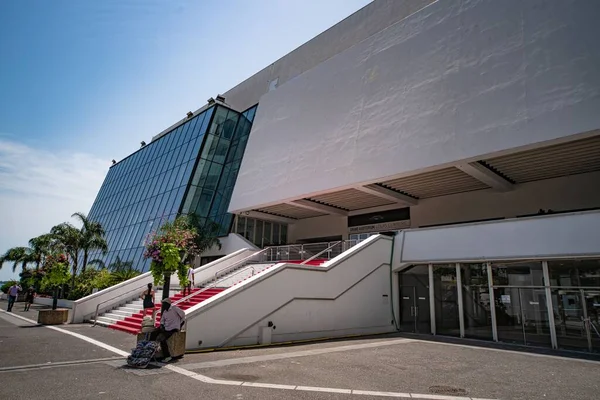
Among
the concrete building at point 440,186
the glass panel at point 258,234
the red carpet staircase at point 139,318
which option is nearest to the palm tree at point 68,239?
the concrete building at point 440,186

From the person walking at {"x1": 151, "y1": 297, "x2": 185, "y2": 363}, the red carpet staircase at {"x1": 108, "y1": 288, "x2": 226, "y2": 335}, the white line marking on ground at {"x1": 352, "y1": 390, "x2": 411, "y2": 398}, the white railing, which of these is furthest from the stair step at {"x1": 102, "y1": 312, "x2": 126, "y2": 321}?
the white line marking on ground at {"x1": 352, "y1": 390, "x2": 411, "y2": 398}

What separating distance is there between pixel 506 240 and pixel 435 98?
749 cm

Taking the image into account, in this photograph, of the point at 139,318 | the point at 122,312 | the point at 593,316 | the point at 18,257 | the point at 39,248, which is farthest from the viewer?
the point at 18,257

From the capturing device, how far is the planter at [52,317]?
15.4m

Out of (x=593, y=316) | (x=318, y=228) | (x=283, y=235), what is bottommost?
(x=593, y=316)

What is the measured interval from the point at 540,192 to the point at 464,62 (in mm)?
7917

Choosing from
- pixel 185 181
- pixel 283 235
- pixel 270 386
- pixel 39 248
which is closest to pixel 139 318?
pixel 270 386

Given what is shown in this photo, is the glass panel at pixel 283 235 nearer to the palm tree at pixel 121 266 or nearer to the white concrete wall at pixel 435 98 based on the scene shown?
the white concrete wall at pixel 435 98

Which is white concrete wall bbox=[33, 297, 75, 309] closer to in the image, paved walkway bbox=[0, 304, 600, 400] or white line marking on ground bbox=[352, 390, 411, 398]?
paved walkway bbox=[0, 304, 600, 400]

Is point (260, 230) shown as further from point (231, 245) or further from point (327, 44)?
point (327, 44)

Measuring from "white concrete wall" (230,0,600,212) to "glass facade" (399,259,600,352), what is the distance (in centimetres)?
487

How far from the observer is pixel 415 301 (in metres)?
17.5

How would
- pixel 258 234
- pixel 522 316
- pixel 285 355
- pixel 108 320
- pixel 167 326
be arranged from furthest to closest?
pixel 258 234 → pixel 108 320 → pixel 522 316 → pixel 285 355 → pixel 167 326

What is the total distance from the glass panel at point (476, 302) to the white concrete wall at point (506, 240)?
2.31ft
